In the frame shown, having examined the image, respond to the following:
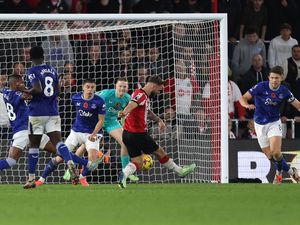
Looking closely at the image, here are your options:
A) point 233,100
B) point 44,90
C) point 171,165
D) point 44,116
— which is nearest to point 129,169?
point 171,165

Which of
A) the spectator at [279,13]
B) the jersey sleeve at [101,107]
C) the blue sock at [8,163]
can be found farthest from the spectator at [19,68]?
the spectator at [279,13]

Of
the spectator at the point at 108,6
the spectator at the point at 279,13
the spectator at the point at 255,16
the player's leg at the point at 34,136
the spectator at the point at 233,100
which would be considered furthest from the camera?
the spectator at the point at 279,13

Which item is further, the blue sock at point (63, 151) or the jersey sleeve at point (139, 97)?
the jersey sleeve at point (139, 97)

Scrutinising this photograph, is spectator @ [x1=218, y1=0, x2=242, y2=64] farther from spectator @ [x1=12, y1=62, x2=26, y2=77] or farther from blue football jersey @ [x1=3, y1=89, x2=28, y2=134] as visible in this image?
blue football jersey @ [x1=3, y1=89, x2=28, y2=134]

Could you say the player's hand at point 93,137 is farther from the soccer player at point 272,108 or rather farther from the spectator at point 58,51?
the spectator at point 58,51

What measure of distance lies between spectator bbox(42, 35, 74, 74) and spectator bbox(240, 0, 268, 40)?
430 centimetres

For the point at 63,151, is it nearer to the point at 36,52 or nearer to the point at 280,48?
the point at 36,52

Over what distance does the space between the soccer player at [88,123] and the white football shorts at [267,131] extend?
8.39 ft

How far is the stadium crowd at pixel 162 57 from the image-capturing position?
67.8 ft

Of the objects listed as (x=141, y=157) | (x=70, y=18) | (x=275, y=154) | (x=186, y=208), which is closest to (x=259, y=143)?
(x=275, y=154)

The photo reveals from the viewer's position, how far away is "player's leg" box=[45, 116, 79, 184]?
16672 millimetres

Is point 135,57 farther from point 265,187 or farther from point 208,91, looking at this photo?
point 265,187

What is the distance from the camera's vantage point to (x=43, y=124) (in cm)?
1673

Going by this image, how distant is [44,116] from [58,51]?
458 centimetres
